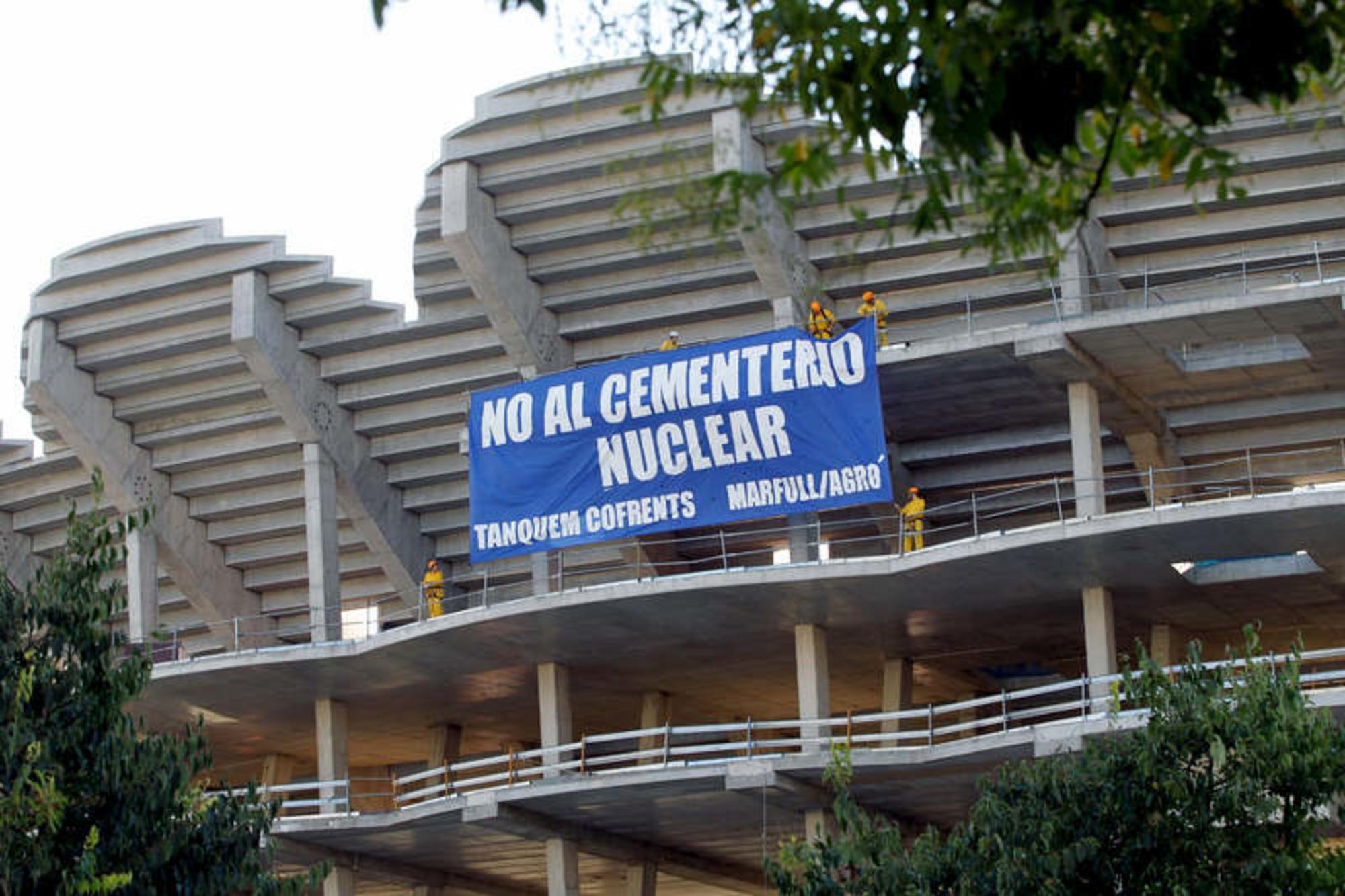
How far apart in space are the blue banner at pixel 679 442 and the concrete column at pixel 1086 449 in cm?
353

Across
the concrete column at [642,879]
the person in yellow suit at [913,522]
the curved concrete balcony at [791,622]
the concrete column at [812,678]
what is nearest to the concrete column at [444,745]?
the curved concrete balcony at [791,622]

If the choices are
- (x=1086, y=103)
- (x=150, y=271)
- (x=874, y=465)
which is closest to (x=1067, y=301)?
(x=874, y=465)

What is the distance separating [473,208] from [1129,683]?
Result: 800 inches

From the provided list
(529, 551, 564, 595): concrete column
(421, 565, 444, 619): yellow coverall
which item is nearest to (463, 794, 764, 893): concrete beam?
(529, 551, 564, 595): concrete column

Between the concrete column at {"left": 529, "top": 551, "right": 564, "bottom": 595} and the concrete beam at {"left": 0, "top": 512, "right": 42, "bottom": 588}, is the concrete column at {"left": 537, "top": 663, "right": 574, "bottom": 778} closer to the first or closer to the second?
the concrete column at {"left": 529, "top": 551, "right": 564, "bottom": 595}

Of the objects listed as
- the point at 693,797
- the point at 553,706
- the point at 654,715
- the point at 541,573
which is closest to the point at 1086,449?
the point at 693,797

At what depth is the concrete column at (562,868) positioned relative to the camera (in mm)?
42188

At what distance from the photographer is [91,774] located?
2612 cm

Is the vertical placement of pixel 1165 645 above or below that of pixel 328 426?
below

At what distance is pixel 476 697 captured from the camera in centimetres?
4822

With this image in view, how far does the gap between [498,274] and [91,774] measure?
1954 centimetres

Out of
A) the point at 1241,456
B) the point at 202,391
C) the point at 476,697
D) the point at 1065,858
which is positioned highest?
the point at 202,391

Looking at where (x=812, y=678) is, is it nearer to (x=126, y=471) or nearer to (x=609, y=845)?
(x=609, y=845)

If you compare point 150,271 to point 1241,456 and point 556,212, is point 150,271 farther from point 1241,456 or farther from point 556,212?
point 1241,456
